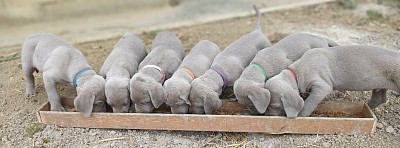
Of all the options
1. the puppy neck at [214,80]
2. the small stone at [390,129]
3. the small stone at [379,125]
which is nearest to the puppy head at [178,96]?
the puppy neck at [214,80]

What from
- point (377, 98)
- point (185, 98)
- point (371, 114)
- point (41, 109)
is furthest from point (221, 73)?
point (41, 109)

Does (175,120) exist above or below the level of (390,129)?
above

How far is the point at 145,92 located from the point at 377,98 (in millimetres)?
2911

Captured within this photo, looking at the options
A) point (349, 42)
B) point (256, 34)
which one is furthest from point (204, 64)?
point (349, 42)

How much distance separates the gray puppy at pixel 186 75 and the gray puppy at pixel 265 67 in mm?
621

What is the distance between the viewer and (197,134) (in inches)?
214

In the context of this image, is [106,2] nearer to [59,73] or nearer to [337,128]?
[59,73]

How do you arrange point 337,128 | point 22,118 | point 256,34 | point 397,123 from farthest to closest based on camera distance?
point 256,34 → point 22,118 → point 397,123 → point 337,128

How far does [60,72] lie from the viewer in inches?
235

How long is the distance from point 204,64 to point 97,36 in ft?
12.0

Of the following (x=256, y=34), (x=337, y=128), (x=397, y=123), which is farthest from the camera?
(x=256, y=34)

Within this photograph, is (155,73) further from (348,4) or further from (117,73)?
(348,4)

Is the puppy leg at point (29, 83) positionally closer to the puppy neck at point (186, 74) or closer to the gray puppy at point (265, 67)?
the puppy neck at point (186, 74)

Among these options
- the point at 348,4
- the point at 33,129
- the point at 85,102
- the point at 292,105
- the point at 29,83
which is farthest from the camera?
the point at 348,4
